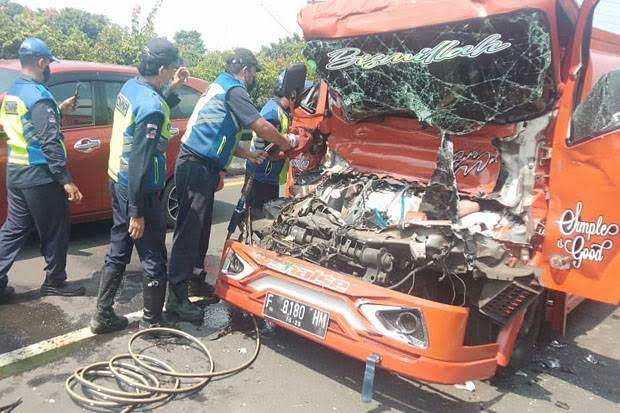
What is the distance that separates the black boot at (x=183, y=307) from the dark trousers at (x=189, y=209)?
58 millimetres

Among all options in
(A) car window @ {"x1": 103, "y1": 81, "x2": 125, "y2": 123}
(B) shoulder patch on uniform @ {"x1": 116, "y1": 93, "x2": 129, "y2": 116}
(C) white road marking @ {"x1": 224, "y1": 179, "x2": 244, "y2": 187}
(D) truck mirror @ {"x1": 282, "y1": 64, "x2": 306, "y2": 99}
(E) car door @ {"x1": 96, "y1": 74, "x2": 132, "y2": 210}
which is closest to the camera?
(B) shoulder patch on uniform @ {"x1": 116, "y1": 93, "x2": 129, "y2": 116}

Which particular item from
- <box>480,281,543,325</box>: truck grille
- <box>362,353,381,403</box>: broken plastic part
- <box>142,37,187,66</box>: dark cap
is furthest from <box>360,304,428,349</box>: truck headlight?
<box>142,37,187,66</box>: dark cap

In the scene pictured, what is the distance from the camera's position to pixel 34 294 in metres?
4.48

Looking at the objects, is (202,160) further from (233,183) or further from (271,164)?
(233,183)

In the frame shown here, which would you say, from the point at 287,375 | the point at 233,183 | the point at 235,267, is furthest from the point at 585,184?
the point at 233,183

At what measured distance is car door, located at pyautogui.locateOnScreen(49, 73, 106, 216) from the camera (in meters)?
5.34

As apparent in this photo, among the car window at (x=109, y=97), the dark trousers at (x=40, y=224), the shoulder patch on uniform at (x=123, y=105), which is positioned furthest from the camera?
the car window at (x=109, y=97)

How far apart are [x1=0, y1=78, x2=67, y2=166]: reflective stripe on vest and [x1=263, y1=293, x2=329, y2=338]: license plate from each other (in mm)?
2054

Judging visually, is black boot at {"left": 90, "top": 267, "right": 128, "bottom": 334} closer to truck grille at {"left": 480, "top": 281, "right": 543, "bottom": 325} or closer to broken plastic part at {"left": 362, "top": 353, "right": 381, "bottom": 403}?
broken plastic part at {"left": 362, "top": 353, "right": 381, "bottom": 403}

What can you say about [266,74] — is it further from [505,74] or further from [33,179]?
[505,74]

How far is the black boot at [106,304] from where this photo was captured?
385 cm

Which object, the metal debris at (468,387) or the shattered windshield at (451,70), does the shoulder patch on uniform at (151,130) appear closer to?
the shattered windshield at (451,70)

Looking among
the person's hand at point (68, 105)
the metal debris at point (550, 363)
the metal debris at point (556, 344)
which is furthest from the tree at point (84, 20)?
the metal debris at point (550, 363)

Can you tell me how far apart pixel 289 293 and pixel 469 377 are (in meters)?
1.09
